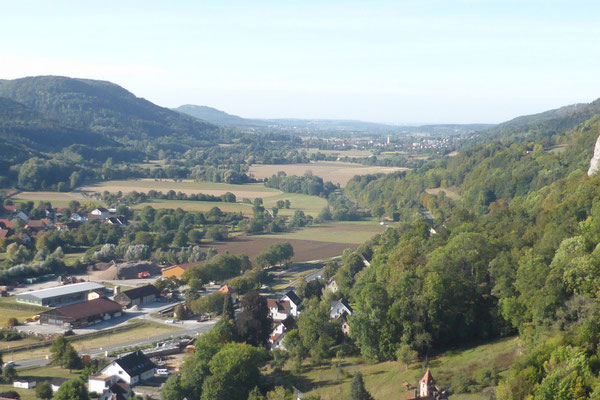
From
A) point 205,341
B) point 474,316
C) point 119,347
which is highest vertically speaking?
point 474,316

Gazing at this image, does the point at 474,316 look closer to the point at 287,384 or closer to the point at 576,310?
the point at 576,310

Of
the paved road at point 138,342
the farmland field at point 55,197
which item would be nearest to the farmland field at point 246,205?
the farmland field at point 55,197

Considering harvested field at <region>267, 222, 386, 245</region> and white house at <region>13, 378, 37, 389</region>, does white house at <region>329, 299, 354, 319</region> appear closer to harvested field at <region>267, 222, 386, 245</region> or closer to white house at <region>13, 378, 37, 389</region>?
white house at <region>13, 378, 37, 389</region>

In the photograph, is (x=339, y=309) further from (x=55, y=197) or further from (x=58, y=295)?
(x=55, y=197)

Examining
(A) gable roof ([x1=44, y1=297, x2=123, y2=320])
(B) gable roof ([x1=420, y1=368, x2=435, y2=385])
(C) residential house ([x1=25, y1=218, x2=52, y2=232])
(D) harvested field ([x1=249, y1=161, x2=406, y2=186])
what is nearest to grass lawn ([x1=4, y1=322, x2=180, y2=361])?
(A) gable roof ([x1=44, y1=297, x2=123, y2=320])

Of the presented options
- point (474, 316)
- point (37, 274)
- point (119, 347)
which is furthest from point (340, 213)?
point (474, 316)

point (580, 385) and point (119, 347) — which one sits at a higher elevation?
point (580, 385)

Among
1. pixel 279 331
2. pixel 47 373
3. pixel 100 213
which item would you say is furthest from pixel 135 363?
pixel 100 213
